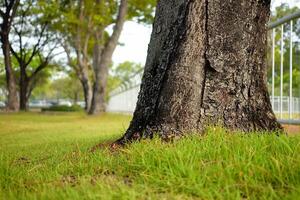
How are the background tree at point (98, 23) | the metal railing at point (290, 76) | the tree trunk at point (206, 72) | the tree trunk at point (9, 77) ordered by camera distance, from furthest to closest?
1. the tree trunk at point (9, 77)
2. the background tree at point (98, 23)
3. the metal railing at point (290, 76)
4. the tree trunk at point (206, 72)

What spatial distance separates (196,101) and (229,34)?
651 millimetres

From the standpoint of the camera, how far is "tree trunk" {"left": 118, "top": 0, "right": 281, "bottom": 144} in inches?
127

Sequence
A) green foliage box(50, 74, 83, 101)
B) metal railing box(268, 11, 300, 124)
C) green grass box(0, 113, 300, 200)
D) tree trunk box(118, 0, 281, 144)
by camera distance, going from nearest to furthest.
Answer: green grass box(0, 113, 300, 200) → tree trunk box(118, 0, 281, 144) → metal railing box(268, 11, 300, 124) → green foliage box(50, 74, 83, 101)

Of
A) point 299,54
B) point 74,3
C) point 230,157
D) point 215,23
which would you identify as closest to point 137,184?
point 230,157

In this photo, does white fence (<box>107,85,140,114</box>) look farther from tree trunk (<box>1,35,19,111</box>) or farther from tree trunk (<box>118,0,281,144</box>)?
tree trunk (<box>118,0,281,144</box>)

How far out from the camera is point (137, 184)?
85.2 inches

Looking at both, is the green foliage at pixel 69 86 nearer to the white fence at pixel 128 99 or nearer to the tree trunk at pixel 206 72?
the white fence at pixel 128 99

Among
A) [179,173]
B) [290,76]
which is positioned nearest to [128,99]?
[290,76]

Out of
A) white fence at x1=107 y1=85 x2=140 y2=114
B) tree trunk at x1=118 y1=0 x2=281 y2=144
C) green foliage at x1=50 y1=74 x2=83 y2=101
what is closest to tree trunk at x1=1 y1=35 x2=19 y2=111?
white fence at x1=107 y1=85 x2=140 y2=114

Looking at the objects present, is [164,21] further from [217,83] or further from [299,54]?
[299,54]

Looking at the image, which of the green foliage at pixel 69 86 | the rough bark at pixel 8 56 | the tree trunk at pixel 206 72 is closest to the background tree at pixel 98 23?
the rough bark at pixel 8 56

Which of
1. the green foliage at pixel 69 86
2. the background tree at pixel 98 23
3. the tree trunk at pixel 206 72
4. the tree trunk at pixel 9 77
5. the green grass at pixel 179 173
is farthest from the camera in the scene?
the green foliage at pixel 69 86

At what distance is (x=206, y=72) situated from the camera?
3326mm

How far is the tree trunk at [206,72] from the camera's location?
10.6 feet
